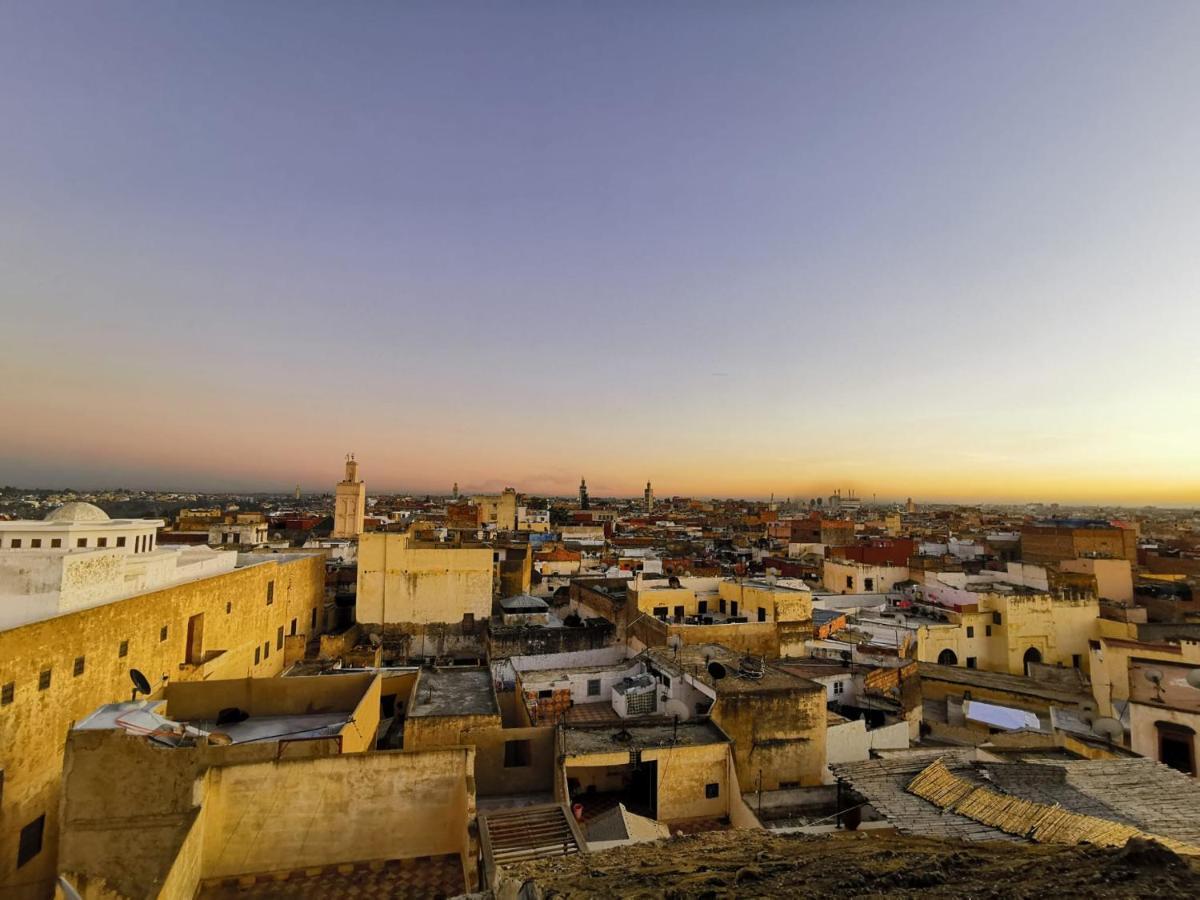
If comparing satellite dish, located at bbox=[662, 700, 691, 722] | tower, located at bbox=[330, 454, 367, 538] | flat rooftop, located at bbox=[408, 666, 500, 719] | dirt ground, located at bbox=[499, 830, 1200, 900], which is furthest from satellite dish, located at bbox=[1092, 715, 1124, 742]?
tower, located at bbox=[330, 454, 367, 538]

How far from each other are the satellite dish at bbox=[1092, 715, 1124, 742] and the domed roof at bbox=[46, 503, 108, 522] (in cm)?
3001

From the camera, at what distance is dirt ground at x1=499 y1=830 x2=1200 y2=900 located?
434 cm

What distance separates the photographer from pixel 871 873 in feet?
16.3

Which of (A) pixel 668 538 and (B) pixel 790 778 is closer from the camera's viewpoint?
(B) pixel 790 778

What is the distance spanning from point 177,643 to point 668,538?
47953mm

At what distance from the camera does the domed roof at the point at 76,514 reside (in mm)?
18266

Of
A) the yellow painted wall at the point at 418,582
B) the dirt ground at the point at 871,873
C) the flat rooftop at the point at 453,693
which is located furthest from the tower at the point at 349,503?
the dirt ground at the point at 871,873

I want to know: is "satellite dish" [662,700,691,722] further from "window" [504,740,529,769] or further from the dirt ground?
the dirt ground

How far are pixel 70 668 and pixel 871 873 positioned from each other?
48.8 feet

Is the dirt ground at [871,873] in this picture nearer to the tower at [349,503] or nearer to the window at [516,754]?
the window at [516,754]

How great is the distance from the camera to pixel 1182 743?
51.6ft

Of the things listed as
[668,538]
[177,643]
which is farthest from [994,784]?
[668,538]

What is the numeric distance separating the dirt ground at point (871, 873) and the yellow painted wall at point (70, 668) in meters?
10.7

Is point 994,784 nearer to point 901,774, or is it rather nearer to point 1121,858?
point 901,774
